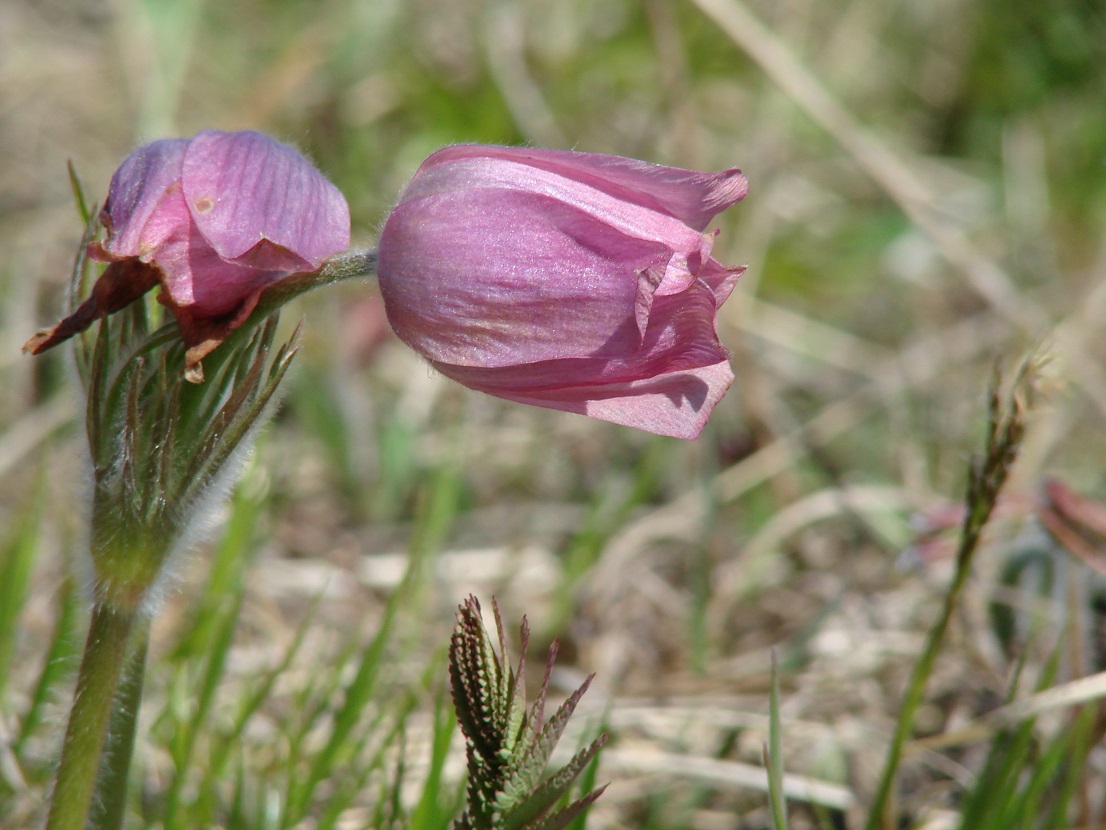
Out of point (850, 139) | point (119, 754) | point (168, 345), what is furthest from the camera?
point (850, 139)

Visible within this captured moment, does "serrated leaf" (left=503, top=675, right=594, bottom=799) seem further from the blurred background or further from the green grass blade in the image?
the blurred background

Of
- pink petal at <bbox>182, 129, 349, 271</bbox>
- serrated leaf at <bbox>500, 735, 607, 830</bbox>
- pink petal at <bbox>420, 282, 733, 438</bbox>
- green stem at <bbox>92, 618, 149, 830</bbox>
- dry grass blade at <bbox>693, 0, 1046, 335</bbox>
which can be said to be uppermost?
dry grass blade at <bbox>693, 0, 1046, 335</bbox>

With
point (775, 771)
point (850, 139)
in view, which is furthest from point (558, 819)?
point (850, 139)

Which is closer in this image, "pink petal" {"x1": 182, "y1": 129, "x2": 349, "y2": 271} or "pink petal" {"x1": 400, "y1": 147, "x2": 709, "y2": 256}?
"pink petal" {"x1": 182, "y1": 129, "x2": 349, "y2": 271}

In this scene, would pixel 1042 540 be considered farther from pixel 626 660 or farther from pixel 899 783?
pixel 626 660

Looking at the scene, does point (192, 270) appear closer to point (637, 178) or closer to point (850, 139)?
point (637, 178)

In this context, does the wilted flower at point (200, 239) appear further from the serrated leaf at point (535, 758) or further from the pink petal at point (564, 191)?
the serrated leaf at point (535, 758)

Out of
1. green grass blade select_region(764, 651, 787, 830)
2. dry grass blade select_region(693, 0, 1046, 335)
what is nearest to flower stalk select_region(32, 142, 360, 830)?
green grass blade select_region(764, 651, 787, 830)
